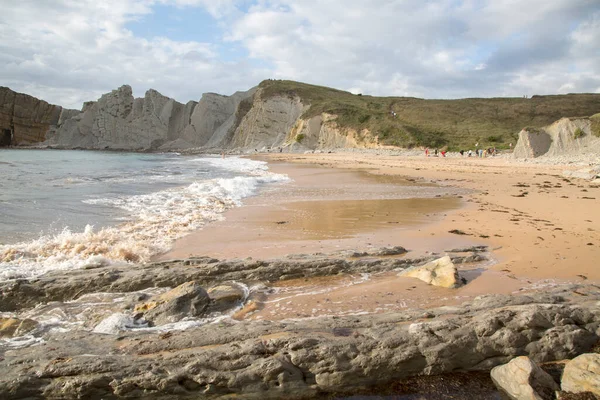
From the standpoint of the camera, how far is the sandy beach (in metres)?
4.36

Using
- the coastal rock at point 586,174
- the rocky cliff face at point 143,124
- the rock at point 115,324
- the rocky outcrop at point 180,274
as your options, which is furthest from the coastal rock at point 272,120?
the rock at point 115,324

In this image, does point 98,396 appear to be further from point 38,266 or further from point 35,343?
point 38,266

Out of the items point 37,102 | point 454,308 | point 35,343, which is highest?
point 37,102

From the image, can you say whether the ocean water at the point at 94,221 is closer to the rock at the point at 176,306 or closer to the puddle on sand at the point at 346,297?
the rock at the point at 176,306

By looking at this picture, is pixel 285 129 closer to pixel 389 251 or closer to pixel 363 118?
pixel 363 118

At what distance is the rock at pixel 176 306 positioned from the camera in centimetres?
379

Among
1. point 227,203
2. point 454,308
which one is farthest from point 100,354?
point 227,203

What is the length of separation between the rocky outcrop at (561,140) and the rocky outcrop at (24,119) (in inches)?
3447

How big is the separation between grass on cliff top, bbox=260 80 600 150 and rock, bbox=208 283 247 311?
128 feet

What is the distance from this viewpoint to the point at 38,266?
546 cm

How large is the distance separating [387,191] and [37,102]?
8910 cm

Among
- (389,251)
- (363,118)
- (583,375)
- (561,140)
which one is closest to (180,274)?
(389,251)

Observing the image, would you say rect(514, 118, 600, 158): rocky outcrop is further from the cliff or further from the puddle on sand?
the puddle on sand

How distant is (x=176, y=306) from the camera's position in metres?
3.87
